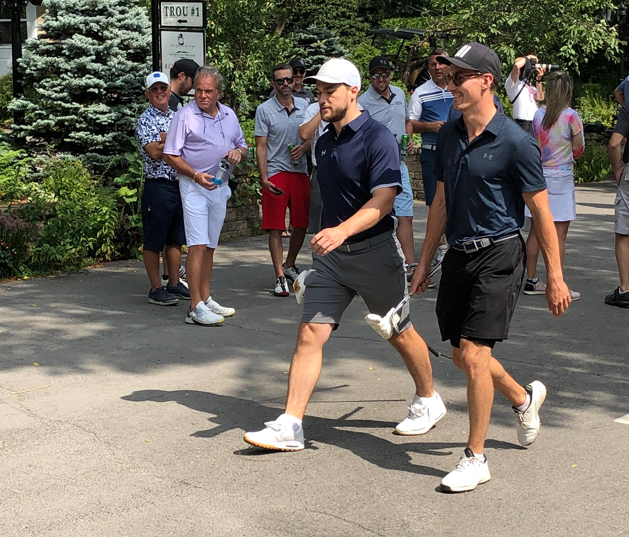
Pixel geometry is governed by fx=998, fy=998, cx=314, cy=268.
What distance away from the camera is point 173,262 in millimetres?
8609

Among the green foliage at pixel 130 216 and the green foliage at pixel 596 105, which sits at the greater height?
the green foliage at pixel 596 105

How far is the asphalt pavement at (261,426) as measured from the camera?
13.9 ft

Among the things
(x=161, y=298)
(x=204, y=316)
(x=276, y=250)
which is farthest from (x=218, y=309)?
(x=276, y=250)

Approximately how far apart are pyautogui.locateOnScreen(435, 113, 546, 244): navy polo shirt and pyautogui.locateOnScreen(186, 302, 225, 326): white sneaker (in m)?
3.29

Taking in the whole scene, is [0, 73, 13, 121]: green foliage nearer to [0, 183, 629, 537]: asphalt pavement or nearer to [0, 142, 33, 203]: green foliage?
[0, 142, 33, 203]: green foliage

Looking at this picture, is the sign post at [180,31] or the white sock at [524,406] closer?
the white sock at [524,406]

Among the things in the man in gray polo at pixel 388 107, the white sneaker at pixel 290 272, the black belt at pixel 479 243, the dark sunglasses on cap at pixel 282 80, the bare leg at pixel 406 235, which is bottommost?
the white sneaker at pixel 290 272

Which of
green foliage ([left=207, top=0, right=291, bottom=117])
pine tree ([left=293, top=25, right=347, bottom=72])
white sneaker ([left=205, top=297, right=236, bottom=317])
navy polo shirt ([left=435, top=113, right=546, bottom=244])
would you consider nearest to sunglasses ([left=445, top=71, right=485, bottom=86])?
navy polo shirt ([left=435, top=113, right=546, bottom=244])

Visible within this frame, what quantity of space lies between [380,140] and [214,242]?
3.06 metres

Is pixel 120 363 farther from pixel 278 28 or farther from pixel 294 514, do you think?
pixel 278 28

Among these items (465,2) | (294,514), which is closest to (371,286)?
(294,514)

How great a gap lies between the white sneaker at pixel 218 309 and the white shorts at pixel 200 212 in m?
0.44

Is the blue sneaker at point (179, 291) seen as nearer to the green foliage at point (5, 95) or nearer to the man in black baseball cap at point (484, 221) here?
the man in black baseball cap at point (484, 221)

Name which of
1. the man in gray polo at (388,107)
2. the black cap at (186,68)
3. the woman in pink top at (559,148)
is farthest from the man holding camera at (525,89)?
the black cap at (186,68)
